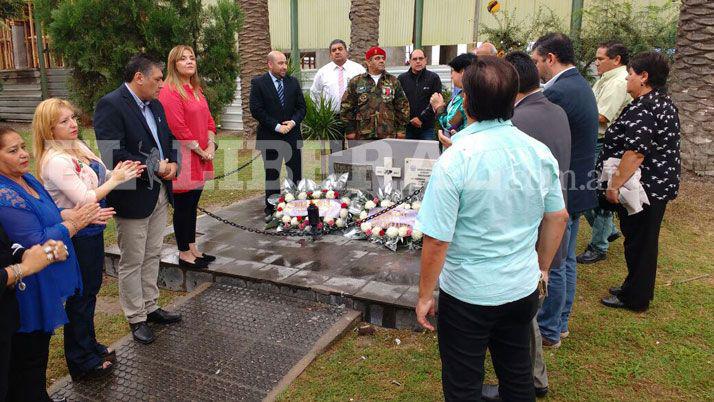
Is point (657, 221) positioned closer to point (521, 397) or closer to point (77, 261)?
point (521, 397)

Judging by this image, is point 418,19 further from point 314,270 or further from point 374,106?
point 314,270

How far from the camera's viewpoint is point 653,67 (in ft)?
13.3

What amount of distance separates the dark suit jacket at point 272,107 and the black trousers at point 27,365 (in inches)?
162

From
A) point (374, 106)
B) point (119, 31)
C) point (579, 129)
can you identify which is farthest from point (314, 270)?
point (119, 31)

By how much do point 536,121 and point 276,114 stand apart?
4151 mm

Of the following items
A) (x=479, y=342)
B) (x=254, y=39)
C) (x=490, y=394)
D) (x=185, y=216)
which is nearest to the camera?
(x=479, y=342)

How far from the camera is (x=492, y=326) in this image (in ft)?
7.68

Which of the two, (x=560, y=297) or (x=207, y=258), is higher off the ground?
(x=560, y=297)

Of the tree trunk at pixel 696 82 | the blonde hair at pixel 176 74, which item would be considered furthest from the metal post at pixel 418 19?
the blonde hair at pixel 176 74

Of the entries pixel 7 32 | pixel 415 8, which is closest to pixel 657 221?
pixel 415 8

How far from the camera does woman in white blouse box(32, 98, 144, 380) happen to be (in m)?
3.13

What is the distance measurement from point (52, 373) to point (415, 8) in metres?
13.0

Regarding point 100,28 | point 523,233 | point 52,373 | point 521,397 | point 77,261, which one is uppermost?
point 100,28

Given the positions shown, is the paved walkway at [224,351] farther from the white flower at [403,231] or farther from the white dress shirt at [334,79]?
the white dress shirt at [334,79]
